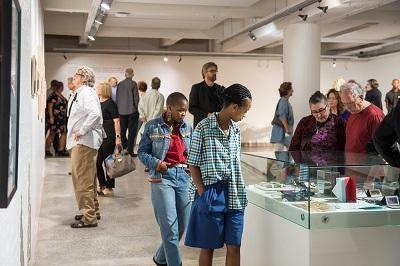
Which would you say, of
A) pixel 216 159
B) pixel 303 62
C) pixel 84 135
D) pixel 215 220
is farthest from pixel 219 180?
pixel 303 62

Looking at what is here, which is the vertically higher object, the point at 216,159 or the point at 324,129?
the point at 324,129

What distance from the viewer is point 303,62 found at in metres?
9.26

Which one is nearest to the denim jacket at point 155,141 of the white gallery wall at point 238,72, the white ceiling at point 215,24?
the white ceiling at point 215,24

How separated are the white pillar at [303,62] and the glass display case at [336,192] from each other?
6.02 meters

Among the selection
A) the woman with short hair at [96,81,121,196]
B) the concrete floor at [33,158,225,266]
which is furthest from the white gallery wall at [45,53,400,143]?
the woman with short hair at [96,81,121,196]

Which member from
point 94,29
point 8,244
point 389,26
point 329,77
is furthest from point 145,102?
point 329,77

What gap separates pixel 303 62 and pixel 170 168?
6.12 m

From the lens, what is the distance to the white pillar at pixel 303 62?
925 cm

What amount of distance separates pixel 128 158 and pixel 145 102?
3.11 metres

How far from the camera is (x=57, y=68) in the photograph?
1436 centimetres

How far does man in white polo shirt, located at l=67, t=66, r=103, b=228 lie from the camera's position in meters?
5.19

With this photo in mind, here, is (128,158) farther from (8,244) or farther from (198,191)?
(8,244)

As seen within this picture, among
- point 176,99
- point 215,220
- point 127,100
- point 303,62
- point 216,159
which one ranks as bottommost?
point 215,220

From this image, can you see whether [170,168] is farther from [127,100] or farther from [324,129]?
[127,100]
